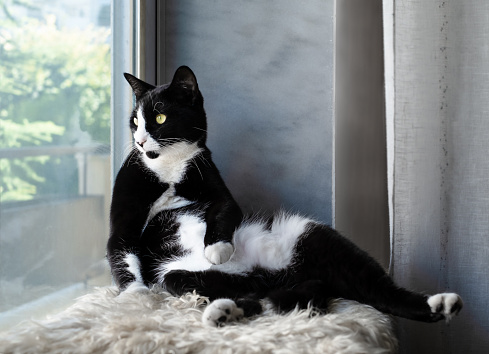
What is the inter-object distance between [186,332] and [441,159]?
2.30 ft

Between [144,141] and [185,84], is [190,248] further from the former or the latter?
[185,84]

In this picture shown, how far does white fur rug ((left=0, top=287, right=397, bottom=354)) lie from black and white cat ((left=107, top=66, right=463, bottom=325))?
52 mm

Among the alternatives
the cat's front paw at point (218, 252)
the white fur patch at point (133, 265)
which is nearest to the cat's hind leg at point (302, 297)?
the cat's front paw at point (218, 252)

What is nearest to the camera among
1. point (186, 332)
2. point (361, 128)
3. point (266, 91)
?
point (186, 332)

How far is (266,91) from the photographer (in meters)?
1.49

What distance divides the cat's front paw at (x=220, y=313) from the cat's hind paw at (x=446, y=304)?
35 cm

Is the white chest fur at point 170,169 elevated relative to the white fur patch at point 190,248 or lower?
elevated

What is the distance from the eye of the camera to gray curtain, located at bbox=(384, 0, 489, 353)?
107 centimetres

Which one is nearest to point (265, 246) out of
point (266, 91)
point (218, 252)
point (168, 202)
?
point (218, 252)

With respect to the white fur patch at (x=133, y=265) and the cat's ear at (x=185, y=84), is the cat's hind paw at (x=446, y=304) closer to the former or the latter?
the white fur patch at (x=133, y=265)

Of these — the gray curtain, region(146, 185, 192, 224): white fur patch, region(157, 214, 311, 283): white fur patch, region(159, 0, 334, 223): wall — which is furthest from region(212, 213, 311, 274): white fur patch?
region(159, 0, 334, 223): wall

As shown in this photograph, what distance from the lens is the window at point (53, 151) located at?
1025 millimetres

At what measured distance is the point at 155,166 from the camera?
1.15 m

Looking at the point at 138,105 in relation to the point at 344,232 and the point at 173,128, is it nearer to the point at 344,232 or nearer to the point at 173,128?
the point at 173,128
